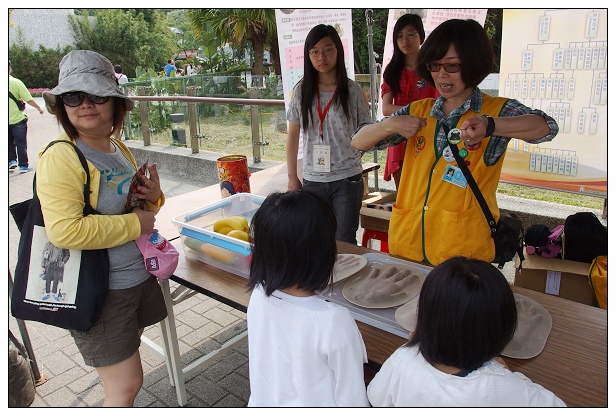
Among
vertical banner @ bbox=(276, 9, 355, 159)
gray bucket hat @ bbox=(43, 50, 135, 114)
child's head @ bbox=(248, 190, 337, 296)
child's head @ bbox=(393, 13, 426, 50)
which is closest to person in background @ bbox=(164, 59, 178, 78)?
vertical banner @ bbox=(276, 9, 355, 159)

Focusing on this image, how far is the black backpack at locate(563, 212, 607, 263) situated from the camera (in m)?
2.38

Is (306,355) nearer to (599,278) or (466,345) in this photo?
(466,345)

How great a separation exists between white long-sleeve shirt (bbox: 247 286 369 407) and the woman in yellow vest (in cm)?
81

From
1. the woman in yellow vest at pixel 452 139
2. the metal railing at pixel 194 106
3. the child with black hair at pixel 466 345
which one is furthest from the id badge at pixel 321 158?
the metal railing at pixel 194 106

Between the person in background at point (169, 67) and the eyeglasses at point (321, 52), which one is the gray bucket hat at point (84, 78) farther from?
the person in background at point (169, 67)

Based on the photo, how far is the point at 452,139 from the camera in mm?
1644

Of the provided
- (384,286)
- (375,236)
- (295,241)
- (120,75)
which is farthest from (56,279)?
Answer: (120,75)

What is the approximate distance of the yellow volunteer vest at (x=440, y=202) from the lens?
5.45 ft

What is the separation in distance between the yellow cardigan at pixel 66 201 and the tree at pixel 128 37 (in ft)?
12.8

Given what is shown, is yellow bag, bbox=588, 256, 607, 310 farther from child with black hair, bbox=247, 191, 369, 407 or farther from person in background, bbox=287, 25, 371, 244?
child with black hair, bbox=247, 191, 369, 407

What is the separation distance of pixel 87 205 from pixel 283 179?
223 centimetres

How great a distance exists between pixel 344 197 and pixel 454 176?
0.87 metres
